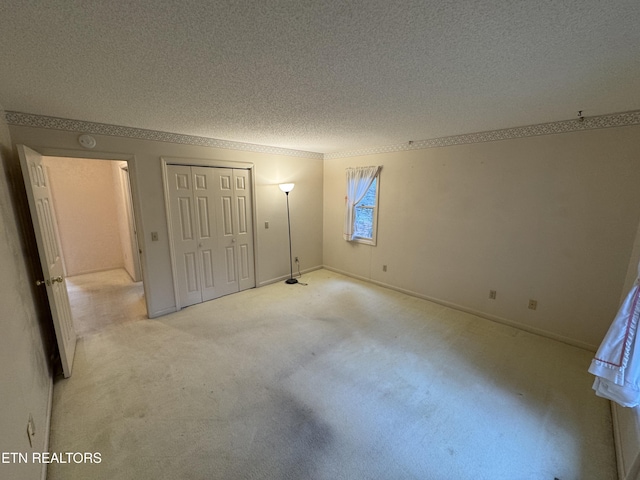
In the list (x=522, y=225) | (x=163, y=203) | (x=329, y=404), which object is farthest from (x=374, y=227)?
(x=163, y=203)

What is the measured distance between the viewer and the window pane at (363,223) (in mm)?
4559

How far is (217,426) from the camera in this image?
5.87 feet

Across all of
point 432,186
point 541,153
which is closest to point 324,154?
point 432,186

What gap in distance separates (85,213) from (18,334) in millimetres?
4694

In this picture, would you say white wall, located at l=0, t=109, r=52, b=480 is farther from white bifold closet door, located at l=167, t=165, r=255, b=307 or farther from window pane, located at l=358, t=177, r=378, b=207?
window pane, located at l=358, t=177, r=378, b=207

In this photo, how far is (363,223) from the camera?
4652mm

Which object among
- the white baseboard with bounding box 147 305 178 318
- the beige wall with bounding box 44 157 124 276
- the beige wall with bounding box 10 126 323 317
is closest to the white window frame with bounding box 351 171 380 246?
the beige wall with bounding box 10 126 323 317

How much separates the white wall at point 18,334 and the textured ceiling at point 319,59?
2.66ft

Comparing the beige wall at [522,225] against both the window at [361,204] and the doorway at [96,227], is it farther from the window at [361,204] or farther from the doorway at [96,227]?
the doorway at [96,227]

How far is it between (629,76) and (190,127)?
12.2 ft

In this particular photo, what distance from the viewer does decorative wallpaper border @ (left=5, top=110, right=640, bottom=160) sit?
2.37m

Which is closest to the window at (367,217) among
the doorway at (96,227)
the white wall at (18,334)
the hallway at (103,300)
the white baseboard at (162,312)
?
the white baseboard at (162,312)

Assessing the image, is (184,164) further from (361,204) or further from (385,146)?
(385,146)

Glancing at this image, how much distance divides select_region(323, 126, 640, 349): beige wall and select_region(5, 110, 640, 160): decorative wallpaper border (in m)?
0.08
